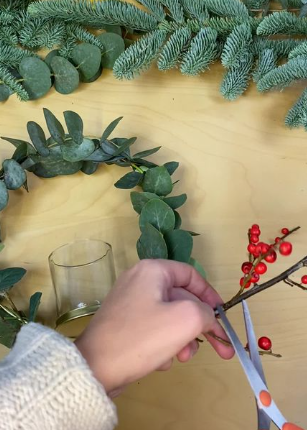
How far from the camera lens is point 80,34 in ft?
2.23

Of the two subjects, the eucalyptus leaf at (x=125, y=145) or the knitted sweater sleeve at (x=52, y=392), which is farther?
the eucalyptus leaf at (x=125, y=145)

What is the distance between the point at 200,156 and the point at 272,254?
22 centimetres

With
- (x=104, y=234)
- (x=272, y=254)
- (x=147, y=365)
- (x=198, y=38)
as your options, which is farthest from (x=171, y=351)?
(x=198, y=38)

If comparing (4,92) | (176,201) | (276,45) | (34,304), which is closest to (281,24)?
(276,45)

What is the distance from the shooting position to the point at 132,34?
710mm

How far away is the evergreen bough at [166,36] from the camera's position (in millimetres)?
633

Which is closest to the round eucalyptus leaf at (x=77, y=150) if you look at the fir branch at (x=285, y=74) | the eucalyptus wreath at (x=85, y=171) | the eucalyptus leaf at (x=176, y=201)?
the eucalyptus wreath at (x=85, y=171)

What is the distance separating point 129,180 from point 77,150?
8 centimetres

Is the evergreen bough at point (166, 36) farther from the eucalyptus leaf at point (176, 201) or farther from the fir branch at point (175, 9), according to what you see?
the eucalyptus leaf at point (176, 201)

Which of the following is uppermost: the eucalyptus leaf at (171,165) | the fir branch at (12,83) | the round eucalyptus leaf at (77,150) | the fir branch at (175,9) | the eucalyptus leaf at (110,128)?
the fir branch at (175,9)

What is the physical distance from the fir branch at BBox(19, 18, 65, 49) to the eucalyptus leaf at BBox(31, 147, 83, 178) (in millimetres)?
142

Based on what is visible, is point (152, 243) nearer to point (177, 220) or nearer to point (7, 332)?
point (177, 220)

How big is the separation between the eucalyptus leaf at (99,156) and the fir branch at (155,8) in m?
0.18

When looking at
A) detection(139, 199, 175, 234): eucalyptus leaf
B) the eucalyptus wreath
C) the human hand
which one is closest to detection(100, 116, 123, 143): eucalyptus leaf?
the eucalyptus wreath
